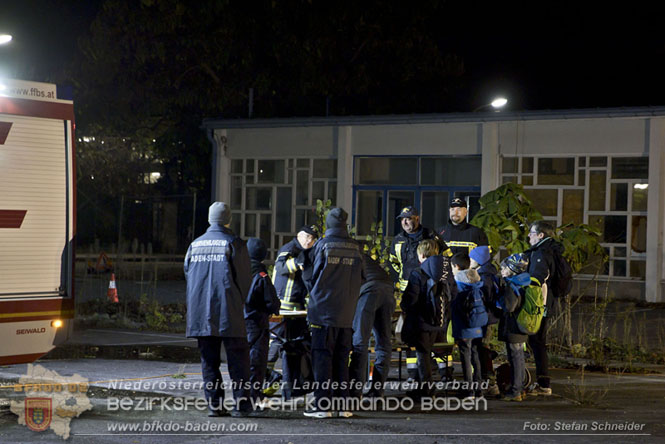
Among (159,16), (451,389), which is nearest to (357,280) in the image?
(451,389)

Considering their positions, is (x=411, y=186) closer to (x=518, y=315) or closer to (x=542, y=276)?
(x=542, y=276)

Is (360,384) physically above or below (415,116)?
below

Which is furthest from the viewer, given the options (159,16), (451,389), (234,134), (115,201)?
(115,201)

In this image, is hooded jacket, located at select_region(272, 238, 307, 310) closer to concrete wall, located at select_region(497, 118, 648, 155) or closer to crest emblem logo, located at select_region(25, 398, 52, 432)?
crest emblem logo, located at select_region(25, 398, 52, 432)

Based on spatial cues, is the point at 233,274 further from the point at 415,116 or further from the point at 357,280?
the point at 415,116

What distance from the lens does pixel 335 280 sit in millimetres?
8602

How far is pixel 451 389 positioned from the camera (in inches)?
395

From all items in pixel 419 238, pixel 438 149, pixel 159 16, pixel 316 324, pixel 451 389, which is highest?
pixel 159 16

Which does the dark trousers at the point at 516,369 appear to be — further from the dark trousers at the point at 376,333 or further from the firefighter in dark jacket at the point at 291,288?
the firefighter in dark jacket at the point at 291,288

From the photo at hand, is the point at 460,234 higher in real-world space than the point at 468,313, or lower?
higher

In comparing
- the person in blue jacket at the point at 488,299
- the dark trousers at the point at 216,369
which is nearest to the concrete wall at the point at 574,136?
the person in blue jacket at the point at 488,299

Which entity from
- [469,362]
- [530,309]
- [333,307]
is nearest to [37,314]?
[333,307]

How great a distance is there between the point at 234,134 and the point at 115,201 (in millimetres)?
14796

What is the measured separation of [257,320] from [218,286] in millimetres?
724
